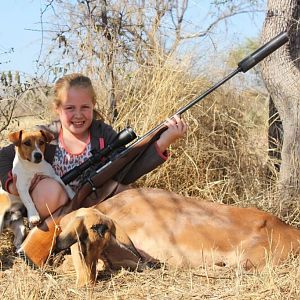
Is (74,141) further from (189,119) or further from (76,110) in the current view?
(189,119)

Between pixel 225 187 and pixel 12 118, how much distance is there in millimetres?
2078

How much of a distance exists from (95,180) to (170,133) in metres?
0.60

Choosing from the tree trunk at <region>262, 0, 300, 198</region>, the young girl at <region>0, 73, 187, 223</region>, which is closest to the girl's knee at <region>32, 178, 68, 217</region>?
the young girl at <region>0, 73, 187, 223</region>

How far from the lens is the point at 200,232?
3.66m

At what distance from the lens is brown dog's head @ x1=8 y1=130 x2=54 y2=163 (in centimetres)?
421

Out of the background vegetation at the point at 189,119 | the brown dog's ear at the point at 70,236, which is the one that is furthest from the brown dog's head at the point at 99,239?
Answer: the background vegetation at the point at 189,119

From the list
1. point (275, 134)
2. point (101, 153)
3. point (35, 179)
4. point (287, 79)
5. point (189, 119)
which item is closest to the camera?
point (101, 153)

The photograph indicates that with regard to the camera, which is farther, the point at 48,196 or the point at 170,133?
the point at 170,133

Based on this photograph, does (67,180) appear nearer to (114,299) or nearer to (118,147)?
(118,147)

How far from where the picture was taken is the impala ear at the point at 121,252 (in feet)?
11.6

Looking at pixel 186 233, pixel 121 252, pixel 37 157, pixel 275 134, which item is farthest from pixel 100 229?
pixel 275 134

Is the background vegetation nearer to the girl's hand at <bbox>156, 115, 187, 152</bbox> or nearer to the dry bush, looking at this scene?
the dry bush

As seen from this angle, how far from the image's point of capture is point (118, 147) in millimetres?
4199

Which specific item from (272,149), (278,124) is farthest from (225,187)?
(278,124)
